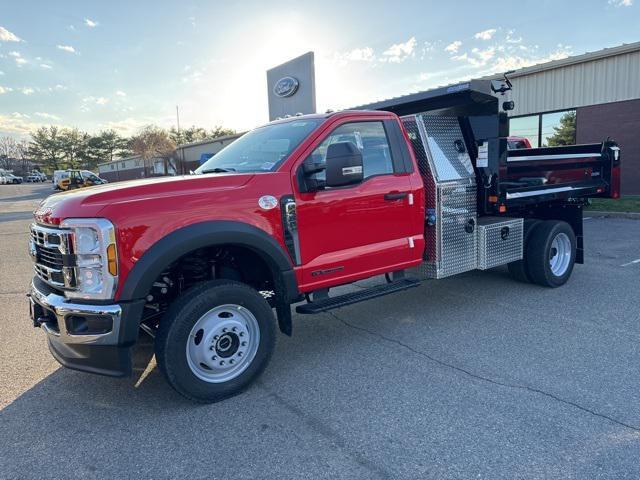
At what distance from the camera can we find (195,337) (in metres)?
3.55

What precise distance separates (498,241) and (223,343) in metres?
3.69

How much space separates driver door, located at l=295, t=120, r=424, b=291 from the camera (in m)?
4.06

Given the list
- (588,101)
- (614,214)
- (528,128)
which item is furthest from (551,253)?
(528,128)

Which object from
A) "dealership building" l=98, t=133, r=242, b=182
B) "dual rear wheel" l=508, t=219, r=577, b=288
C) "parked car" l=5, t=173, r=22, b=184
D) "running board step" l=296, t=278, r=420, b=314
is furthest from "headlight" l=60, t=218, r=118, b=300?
"parked car" l=5, t=173, r=22, b=184

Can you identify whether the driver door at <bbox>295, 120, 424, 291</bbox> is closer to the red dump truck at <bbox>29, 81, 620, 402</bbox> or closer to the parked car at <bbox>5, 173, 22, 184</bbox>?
the red dump truck at <bbox>29, 81, 620, 402</bbox>

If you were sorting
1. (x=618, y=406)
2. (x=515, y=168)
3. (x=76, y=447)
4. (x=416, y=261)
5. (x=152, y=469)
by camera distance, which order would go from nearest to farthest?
(x=152, y=469) → (x=76, y=447) → (x=618, y=406) → (x=416, y=261) → (x=515, y=168)

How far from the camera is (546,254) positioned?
20.6 feet

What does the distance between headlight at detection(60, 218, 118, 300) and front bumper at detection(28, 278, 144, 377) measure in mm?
119

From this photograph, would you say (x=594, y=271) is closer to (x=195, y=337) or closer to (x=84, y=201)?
(x=195, y=337)

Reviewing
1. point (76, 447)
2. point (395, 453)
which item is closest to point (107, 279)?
point (76, 447)

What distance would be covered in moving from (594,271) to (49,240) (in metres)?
7.26

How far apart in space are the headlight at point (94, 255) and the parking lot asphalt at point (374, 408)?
3.25 feet

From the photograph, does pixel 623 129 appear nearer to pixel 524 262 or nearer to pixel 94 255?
pixel 524 262

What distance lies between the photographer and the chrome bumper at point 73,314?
317cm
